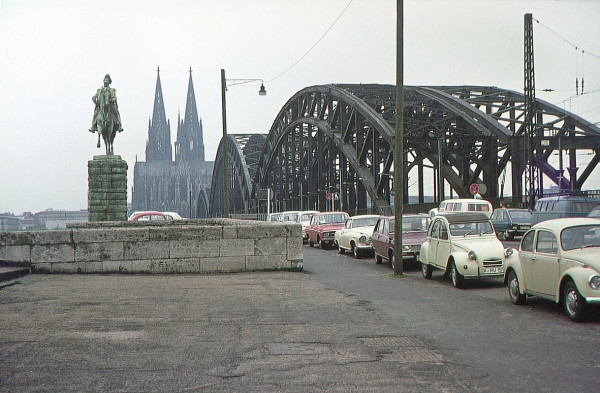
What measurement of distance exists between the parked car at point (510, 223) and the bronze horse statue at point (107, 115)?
56.8 ft

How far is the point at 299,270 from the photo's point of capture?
1753cm

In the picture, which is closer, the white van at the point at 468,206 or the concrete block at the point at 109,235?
the concrete block at the point at 109,235

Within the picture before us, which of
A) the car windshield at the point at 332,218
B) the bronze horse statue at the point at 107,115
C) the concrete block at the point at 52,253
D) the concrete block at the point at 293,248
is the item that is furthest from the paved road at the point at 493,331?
the bronze horse statue at the point at 107,115

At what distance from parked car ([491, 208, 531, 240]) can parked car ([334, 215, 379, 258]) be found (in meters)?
9.49

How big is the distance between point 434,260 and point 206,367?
10192mm

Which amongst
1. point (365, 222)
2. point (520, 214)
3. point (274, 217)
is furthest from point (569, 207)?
point (274, 217)

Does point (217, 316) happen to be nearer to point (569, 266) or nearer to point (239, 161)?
point (569, 266)

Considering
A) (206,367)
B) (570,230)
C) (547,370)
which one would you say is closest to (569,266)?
(570,230)

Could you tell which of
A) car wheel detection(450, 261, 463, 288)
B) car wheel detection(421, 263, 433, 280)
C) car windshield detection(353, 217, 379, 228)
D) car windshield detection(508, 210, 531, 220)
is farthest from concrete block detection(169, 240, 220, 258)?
car windshield detection(508, 210, 531, 220)

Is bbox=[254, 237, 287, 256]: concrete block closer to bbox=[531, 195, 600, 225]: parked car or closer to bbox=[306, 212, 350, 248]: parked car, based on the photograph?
bbox=[306, 212, 350, 248]: parked car

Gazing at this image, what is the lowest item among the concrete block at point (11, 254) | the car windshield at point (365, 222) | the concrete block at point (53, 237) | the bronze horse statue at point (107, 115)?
the concrete block at point (11, 254)

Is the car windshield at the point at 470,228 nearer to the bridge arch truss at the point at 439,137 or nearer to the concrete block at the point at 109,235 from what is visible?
the concrete block at the point at 109,235

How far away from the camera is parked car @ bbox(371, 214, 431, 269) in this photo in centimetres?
1936

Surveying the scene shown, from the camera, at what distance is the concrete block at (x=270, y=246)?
17125mm
